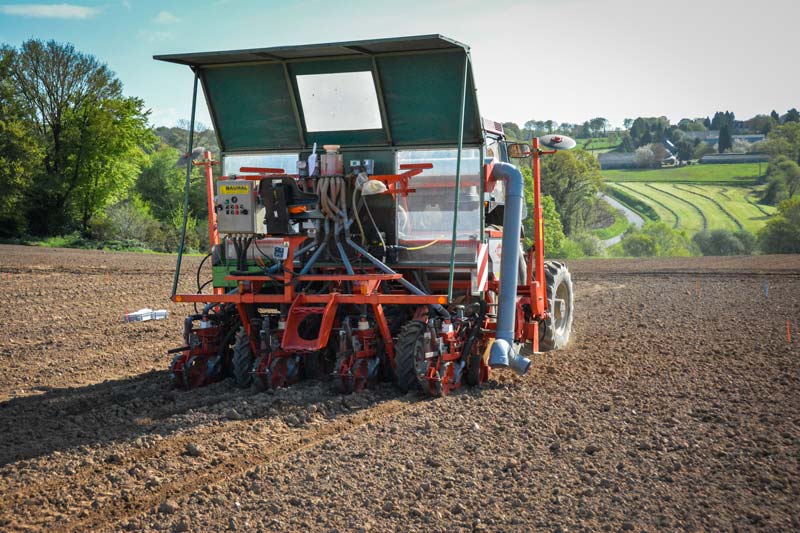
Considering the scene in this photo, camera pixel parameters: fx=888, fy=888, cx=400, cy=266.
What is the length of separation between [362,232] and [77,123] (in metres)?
39.8

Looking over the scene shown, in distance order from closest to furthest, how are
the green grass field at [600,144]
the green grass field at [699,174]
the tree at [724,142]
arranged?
the green grass field at [699,174]
the tree at [724,142]
the green grass field at [600,144]

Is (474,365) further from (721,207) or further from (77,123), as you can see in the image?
(721,207)

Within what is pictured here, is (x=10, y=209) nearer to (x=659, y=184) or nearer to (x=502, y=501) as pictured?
(x=502, y=501)

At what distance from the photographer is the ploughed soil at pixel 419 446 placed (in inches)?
214

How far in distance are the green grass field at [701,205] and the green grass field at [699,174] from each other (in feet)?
7.34

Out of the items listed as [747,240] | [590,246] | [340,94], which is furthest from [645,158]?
[340,94]

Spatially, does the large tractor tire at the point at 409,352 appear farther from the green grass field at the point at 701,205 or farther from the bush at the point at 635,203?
the bush at the point at 635,203

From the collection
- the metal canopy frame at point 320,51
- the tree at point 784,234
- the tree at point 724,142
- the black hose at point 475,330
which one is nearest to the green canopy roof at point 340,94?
the metal canopy frame at point 320,51

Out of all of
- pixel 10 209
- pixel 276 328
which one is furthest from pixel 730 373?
pixel 10 209

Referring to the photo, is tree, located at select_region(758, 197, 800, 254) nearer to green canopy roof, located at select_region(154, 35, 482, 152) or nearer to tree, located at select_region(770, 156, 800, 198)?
tree, located at select_region(770, 156, 800, 198)

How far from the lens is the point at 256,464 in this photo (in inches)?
253

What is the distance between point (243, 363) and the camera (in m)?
9.16

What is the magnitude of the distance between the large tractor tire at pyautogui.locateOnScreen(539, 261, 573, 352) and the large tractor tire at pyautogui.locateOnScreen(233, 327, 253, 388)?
3516 mm

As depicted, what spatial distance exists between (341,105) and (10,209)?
35281mm
